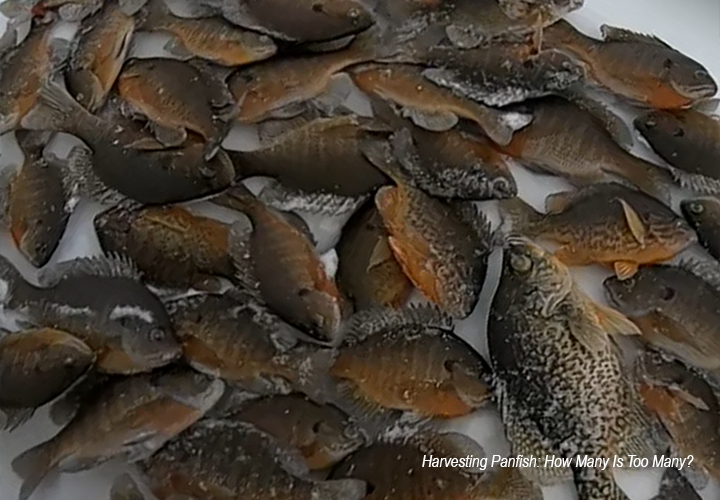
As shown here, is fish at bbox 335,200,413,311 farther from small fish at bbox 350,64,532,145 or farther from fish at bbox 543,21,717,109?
fish at bbox 543,21,717,109

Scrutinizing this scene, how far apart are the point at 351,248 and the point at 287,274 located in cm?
12

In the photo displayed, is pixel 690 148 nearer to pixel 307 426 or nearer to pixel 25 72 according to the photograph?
pixel 307 426

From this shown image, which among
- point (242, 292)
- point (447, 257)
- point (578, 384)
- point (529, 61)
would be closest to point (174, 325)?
point (242, 292)

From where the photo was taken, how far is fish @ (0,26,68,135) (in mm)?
1381

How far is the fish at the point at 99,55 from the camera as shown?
4.58 ft

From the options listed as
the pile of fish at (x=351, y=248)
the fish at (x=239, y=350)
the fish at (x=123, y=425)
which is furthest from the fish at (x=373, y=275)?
the fish at (x=123, y=425)

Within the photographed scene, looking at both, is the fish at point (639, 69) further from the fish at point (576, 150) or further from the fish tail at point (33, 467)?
the fish tail at point (33, 467)

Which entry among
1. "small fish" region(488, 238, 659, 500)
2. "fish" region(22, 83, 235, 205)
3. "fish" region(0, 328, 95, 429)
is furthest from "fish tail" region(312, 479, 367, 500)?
"fish" region(22, 83, 235, 205)

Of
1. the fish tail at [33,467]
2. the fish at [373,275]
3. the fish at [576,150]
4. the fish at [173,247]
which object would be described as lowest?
the fish tail at [33,467]

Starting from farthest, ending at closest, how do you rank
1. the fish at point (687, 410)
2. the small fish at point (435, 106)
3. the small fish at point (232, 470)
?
the small fish at point (435, 106)
the fish at point (687, 410)
the small fish at point (232, 470)

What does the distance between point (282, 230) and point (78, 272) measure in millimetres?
291

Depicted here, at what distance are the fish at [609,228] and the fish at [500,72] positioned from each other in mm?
167

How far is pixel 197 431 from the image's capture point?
3.96 feet

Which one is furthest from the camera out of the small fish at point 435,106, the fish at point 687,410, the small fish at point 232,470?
the small fish at point 435,106
